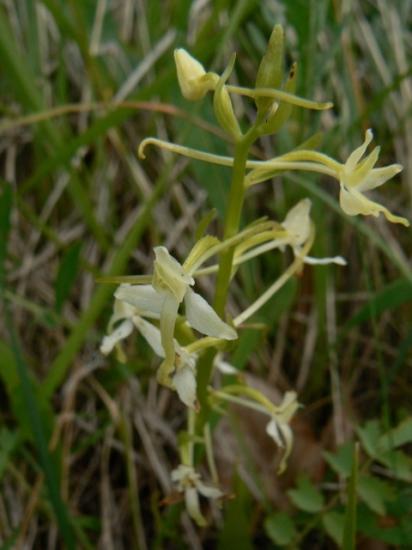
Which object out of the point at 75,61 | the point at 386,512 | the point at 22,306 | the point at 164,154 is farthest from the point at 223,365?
the point at 75,61

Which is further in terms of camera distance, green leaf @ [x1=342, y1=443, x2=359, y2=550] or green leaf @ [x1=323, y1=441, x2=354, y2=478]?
green leaf @ [x1=323, y1=441, x2=354, y2=478]

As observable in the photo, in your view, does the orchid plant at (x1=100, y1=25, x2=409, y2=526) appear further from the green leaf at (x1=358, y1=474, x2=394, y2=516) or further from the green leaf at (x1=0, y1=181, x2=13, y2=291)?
the green leaf at (x1=0, y1=181, x2=13, y2=291)

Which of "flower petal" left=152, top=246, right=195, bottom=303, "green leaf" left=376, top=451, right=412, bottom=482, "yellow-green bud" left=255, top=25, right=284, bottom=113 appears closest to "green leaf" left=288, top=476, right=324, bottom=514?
"green leaf" left=376, top=451, right=412, bottom=482

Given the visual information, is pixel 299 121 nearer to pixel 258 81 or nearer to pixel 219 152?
pixel 219 152

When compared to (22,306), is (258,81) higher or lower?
higher

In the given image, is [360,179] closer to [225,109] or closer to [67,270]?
[225,109]

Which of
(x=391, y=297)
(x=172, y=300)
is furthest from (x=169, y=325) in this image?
(x=391, y=297)
